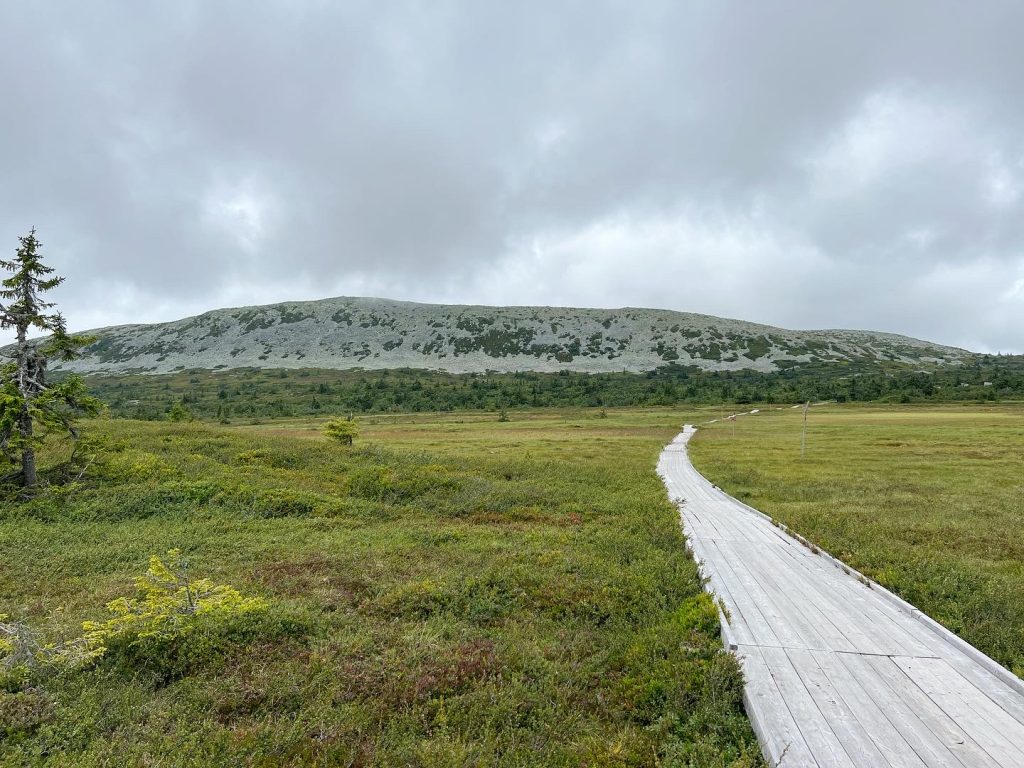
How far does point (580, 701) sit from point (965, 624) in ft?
28.0

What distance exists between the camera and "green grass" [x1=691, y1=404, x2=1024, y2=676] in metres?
11.3

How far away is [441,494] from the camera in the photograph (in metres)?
24.7

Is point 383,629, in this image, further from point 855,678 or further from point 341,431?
point 341,431

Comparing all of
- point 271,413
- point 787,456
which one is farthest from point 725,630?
point 271,413

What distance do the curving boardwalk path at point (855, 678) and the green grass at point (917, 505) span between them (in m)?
1.15

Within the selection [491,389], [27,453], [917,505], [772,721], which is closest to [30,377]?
[27,453]

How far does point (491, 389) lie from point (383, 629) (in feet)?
406

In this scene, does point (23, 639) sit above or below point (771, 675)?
above

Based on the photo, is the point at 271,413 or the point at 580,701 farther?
the point at 271,413

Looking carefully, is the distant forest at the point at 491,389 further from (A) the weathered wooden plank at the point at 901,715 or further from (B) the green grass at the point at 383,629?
(A) the weathered wooden plank at the point at 901,715

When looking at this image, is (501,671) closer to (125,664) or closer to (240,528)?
(125,664)

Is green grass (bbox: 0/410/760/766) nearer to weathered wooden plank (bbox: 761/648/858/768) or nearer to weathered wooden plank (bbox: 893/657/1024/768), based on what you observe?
weathered wooden plank (bbox: 761/648/858/768)

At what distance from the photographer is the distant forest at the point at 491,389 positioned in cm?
10975

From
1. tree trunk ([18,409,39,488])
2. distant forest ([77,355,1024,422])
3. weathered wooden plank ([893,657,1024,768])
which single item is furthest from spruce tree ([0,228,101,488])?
distant forest ([77,355,1024,422])
